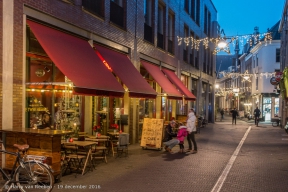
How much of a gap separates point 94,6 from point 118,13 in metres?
1.89

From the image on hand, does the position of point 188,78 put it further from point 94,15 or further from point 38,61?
point 38,61

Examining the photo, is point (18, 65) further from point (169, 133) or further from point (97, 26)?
point (169, 133)

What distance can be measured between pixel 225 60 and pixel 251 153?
75808 millimetres

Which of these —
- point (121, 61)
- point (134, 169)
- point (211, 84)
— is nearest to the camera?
point (134, 169)

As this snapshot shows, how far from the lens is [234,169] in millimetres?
9914

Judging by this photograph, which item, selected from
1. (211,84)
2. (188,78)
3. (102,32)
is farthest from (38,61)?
(211,84)

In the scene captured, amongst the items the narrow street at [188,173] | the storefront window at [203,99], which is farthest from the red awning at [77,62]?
the storefront window at [203,99]

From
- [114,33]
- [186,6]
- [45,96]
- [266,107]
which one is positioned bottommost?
[266,107]

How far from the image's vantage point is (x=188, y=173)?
9.18 metres

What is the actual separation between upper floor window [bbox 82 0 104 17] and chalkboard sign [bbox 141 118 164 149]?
4.53 metres

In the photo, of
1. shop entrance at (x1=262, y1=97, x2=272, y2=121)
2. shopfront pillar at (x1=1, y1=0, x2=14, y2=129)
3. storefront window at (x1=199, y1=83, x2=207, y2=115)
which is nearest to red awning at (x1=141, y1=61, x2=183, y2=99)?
shopfront pillar at (x1=1, y1=0, x2=14, y2=129)

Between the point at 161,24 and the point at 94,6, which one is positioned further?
the point at 161,24

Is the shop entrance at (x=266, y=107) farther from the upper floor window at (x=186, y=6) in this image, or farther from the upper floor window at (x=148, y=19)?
the upper floor window at (x=148, y=19)

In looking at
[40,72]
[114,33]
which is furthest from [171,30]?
[40,72]
